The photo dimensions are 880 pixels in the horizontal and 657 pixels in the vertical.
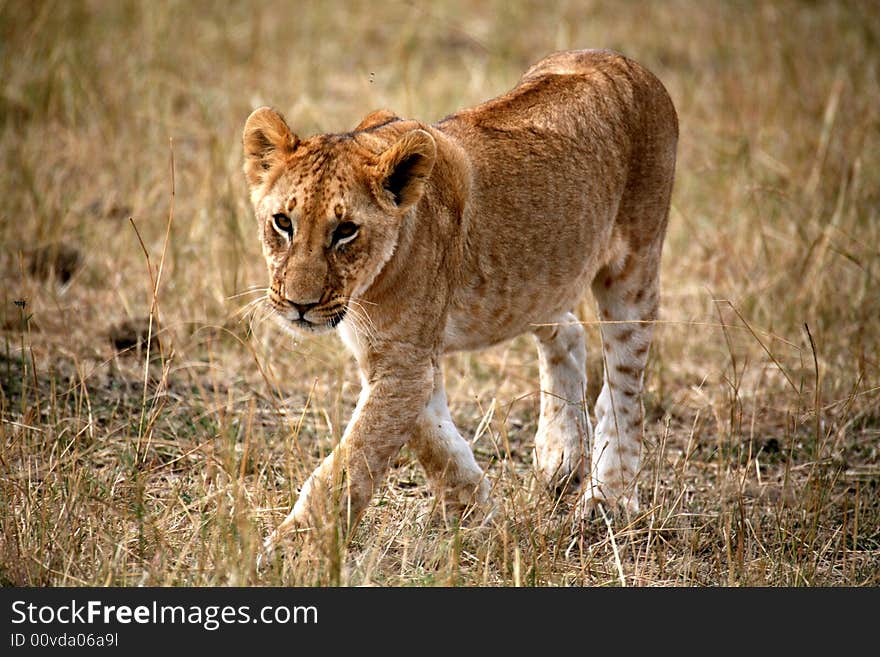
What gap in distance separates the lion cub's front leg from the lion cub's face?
322 millimetres

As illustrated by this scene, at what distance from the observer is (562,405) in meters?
5.93

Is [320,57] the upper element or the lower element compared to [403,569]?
upper

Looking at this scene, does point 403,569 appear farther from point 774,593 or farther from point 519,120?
point 519,120

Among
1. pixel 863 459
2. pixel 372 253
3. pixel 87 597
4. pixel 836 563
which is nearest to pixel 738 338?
pixel 863 459

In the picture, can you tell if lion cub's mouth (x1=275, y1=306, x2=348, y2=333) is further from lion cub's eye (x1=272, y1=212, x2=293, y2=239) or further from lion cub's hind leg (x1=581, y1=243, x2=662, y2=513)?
lion cub's hind leg (x1=581, y1=243, x2=662, y2=513)

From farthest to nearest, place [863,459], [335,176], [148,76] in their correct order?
1. [148,76]
2. [863,459]
3. [335,176]

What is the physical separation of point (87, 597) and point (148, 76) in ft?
21.4

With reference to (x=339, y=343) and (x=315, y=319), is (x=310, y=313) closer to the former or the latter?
(x=315, y=319)

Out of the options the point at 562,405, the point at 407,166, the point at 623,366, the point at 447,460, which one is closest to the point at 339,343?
the point at 562,405

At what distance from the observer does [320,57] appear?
38.9ft

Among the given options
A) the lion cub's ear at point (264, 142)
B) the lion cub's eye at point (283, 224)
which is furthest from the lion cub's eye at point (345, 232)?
the lion cub's ear at point (264, 142)

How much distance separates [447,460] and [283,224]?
123 cm

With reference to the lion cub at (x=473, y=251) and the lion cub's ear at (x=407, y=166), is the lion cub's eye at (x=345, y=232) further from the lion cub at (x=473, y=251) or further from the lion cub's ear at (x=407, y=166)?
the lion cub's ear at (x=407, y=166)

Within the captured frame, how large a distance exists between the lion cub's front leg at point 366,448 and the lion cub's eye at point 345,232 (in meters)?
0.51
